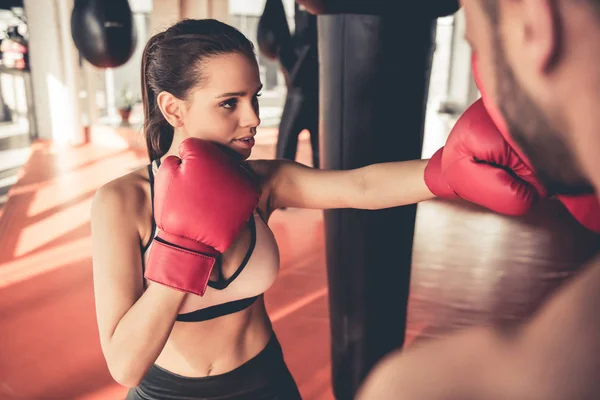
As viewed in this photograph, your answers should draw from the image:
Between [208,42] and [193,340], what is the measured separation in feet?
1.91

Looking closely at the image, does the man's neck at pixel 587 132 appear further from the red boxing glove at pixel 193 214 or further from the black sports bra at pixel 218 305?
the black sports bra at pixel 218 305

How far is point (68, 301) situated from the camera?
251 centimetres

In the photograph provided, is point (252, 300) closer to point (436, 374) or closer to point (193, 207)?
point (193, 207)

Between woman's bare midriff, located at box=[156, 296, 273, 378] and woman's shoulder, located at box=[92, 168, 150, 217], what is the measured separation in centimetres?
26

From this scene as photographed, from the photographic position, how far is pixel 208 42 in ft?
3.29

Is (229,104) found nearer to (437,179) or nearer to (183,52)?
(183,52)

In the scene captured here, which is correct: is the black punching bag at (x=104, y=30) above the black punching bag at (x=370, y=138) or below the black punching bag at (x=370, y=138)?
above

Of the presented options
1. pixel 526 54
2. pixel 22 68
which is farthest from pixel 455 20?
pixel 526 54

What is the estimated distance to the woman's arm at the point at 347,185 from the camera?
118 centimetres

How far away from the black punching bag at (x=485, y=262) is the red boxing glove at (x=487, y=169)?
1.33 metres

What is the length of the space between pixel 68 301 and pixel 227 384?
5.57ft

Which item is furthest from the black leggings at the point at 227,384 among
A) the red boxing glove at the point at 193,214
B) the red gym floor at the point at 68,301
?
the red gym floor at the point at 68,301

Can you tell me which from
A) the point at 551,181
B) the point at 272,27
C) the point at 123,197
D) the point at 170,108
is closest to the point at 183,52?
the point at 170,108

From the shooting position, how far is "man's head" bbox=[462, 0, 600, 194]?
30 cm
